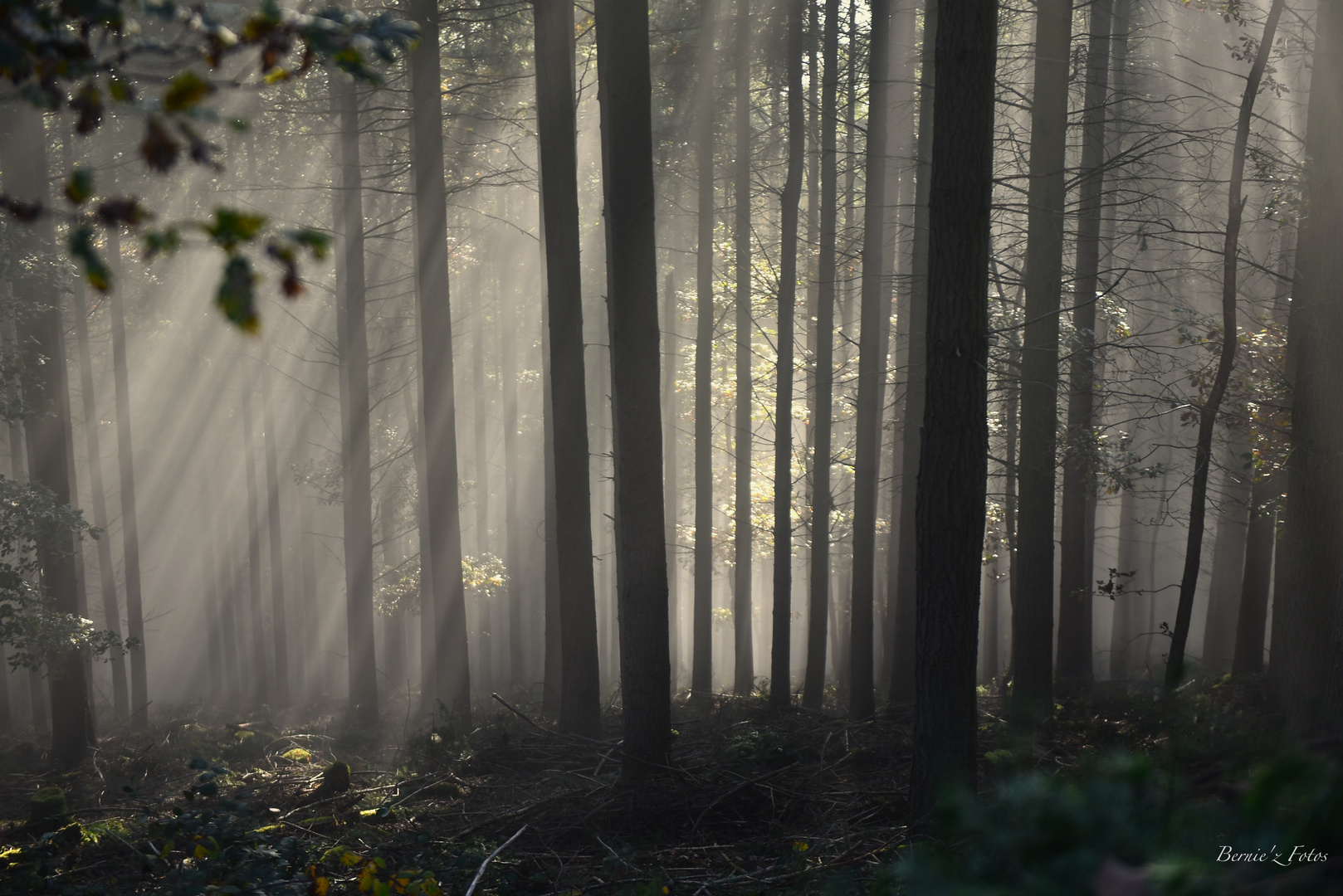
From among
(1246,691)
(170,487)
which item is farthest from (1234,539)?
(170,487)

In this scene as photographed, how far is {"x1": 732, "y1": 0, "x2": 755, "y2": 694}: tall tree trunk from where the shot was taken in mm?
14977

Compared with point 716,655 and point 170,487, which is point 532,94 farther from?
point 716,655

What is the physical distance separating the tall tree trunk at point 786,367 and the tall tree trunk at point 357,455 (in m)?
7.52

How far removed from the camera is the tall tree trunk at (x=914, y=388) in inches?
449

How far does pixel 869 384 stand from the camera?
13188 mm

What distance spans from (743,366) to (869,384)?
12.6 ft

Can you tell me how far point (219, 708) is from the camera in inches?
865

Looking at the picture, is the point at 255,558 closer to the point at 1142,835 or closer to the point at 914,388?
the point at 914,388

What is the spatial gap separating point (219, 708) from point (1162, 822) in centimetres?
2508

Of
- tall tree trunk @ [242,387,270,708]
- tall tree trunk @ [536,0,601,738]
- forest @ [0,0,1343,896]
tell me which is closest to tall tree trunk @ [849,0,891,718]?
forest @ [0,0,1343,896]

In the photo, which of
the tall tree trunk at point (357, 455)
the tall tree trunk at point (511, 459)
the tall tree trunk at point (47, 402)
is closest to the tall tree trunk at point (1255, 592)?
the tall tree trunk at point (357, 455)

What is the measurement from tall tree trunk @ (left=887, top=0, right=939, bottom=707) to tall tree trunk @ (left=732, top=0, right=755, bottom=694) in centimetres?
329
